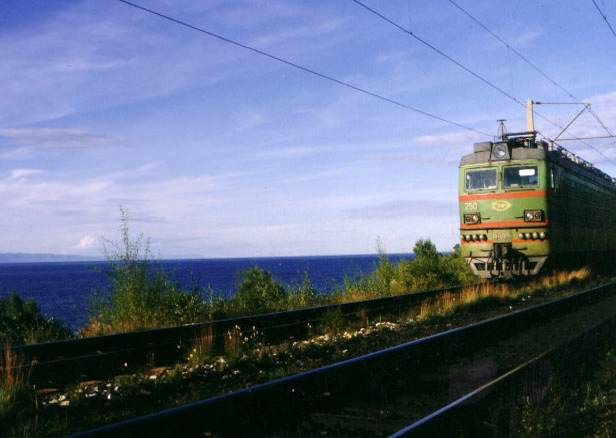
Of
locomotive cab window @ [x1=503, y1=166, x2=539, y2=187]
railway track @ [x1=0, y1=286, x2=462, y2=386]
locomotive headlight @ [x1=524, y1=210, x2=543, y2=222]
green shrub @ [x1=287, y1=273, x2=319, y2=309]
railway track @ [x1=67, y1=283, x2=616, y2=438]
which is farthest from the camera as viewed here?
locomotive cab window @ [x1=503, y1=166, x2=539, y2=187]

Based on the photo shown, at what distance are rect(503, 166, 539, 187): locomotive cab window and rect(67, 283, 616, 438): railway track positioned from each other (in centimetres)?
842

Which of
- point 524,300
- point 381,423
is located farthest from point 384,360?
point 524,300

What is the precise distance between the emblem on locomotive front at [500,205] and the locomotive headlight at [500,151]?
4.52 ft

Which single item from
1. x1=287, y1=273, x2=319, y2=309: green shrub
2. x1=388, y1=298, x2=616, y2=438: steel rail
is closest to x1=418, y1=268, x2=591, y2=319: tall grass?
x1=287, y1=273, x2=319, y2=309: green shrub

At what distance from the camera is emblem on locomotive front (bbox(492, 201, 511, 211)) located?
15.8 metres

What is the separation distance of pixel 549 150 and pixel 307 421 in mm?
13871

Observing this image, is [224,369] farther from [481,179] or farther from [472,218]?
[481,179]

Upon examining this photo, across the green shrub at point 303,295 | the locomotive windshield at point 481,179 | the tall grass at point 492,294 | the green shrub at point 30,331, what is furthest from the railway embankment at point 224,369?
the locomotive windshield at point 481,179

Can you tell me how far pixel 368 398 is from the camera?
5262mm

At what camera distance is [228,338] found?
819 centimetres

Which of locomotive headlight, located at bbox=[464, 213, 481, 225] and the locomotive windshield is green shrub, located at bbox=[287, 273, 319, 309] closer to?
locomotive headlight, located at bbox=[464, 213, 481, 225]

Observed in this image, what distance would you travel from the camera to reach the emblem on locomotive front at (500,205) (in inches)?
621

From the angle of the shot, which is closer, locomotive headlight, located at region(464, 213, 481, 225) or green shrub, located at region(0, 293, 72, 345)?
green shrub, located at region(0, 293, 72, 345)

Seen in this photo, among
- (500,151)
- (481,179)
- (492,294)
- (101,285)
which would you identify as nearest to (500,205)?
(481,179)
